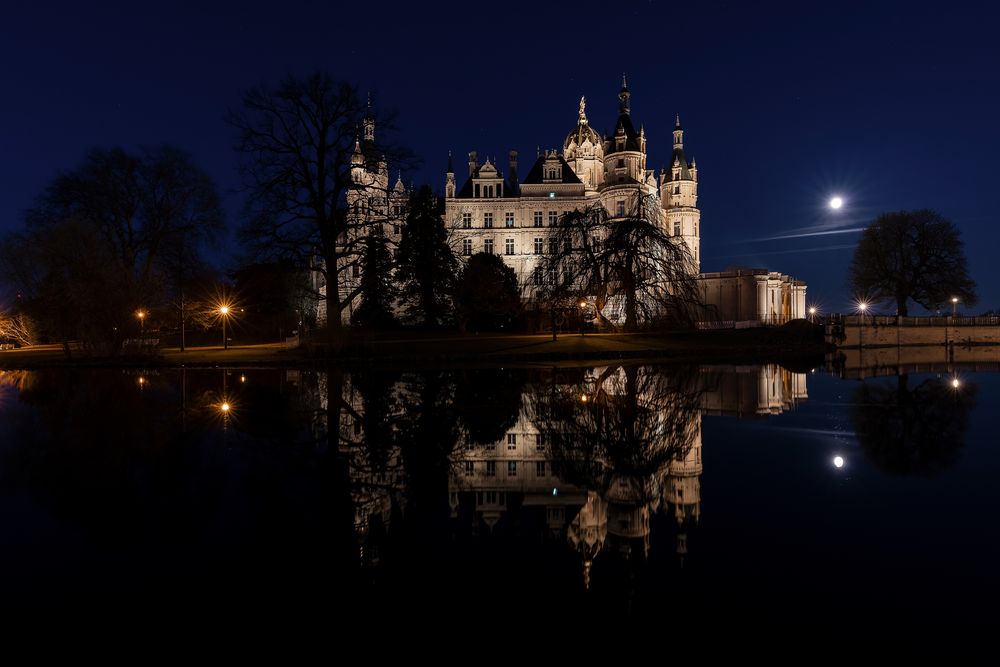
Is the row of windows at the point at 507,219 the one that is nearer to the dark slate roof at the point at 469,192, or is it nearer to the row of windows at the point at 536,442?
the dark slate roof at the point at 469,192

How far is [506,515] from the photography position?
21.5 feet

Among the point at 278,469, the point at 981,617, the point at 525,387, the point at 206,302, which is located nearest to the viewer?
the point at 981,617

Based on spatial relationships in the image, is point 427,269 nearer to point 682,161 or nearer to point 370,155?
point 370,155

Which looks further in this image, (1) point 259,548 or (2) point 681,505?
(2) point 681,505

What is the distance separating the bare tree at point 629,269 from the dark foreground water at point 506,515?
23.1 metres

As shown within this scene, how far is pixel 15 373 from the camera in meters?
28.4

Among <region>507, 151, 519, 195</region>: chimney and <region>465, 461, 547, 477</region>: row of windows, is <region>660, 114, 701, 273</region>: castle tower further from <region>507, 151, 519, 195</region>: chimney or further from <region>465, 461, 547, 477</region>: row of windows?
<region>465, 461, 547, 477</region>: row of windows

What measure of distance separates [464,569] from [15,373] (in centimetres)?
3297

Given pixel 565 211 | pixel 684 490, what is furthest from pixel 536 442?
pixel 565 211

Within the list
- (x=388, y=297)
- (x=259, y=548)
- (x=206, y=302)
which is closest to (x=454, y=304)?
(x=388, y=297)

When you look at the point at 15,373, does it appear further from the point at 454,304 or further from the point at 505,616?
the point at 505,616


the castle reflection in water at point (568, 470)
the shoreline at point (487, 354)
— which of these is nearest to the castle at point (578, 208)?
the shoreline at point (487, 354)

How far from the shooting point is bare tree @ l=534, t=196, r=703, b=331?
1438 inches

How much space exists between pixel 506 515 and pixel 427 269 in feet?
133
